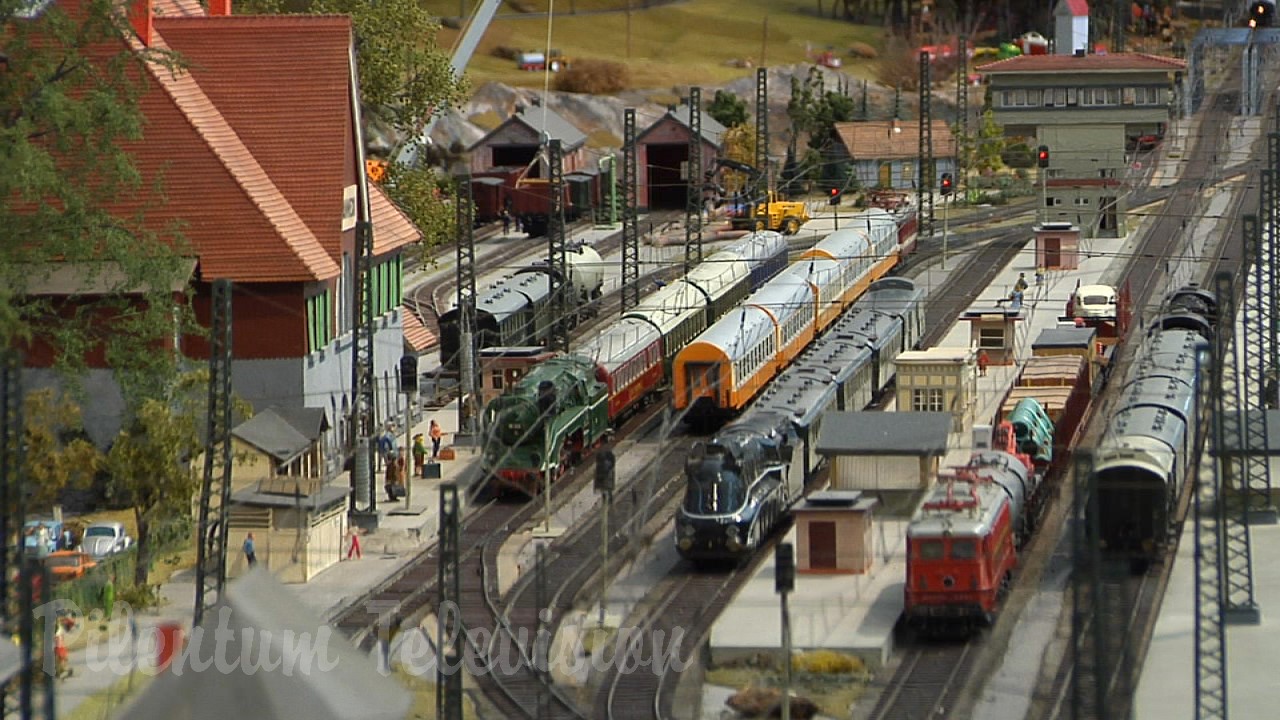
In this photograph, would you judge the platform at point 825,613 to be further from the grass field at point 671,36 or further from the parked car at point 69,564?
the grass field at point 671,36

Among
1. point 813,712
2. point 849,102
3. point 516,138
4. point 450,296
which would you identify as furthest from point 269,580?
point 849,102

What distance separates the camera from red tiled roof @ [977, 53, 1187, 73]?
96875mm

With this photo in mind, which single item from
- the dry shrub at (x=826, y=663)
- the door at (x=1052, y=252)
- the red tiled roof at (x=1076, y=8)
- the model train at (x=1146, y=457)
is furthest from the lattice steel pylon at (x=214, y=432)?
the red tiled roof at (x=1076, y=8)

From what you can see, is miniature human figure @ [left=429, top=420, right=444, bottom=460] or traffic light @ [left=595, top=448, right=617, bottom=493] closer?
traffic light @ [left=595, top=448, right=617, bottom=493]

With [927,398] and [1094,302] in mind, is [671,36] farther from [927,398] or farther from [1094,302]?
[927,398]

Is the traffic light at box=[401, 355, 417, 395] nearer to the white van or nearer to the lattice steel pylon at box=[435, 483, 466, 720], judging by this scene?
the white van

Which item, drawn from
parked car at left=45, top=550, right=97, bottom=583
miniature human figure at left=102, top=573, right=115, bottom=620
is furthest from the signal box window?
parked car at left=45, top=550, right=97, bottom=583

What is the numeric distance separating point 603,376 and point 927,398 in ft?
24.0

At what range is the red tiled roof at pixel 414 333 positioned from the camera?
68812 mm

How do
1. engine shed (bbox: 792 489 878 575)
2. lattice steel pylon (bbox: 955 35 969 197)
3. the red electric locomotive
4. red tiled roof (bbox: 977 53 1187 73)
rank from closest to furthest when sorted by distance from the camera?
the red electric locomotive < engine shed (bbox: 792 489 878 575) < red tiled roof (bbox: 977 53 1187 73) < lattice steel pylon (bbox: 955 35 969 197)

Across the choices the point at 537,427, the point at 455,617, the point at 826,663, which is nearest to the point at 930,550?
the point at 826,663

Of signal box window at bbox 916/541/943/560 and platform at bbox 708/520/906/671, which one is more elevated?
signal box window at bbox 916/541/943/560

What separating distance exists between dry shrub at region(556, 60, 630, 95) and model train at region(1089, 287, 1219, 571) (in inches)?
3254

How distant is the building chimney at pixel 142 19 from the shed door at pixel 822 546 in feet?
74.3
